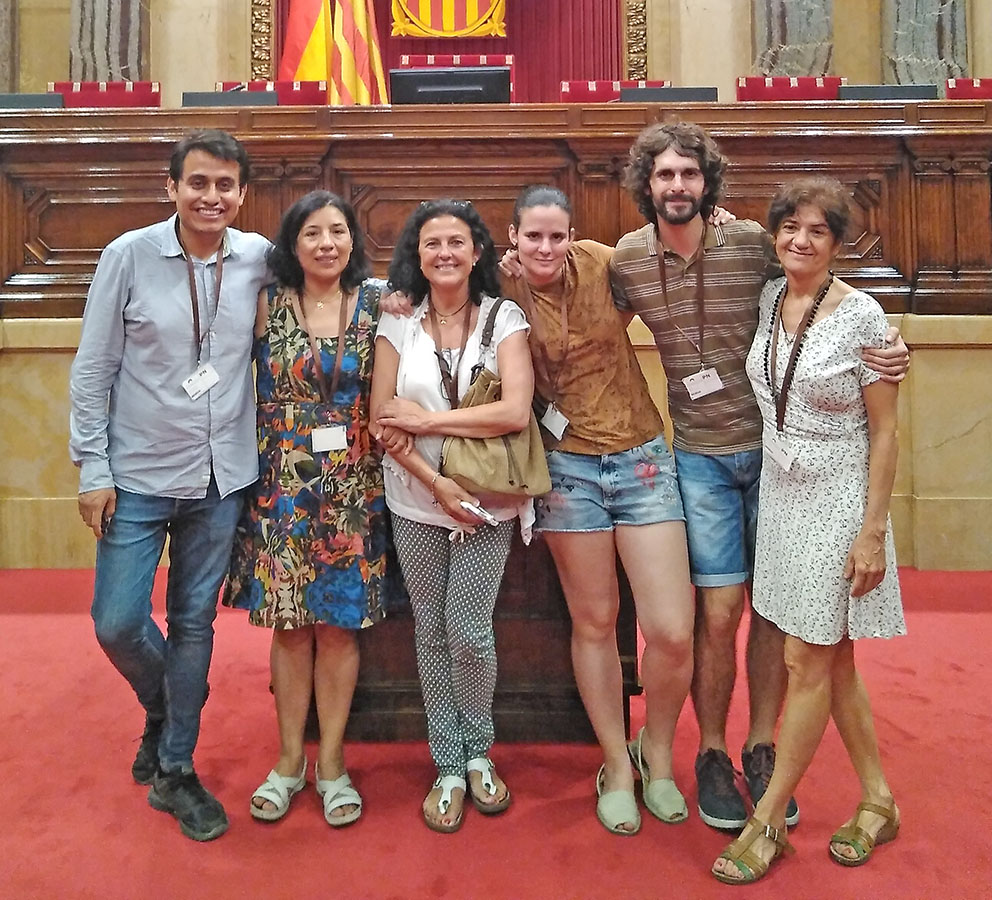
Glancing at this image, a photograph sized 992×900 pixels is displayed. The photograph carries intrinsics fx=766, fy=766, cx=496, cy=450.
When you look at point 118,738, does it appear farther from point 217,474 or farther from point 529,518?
point 529,518

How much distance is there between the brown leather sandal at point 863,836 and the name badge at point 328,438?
1508 millimetres

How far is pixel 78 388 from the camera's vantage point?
1818 millimetres

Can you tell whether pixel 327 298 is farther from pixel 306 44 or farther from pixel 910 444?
pixel 306 44

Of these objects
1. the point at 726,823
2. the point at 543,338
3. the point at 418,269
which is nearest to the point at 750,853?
the point at 726,823

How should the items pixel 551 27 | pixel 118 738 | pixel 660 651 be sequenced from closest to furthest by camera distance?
pixel 660 651 → pixel 118 738 → pixel 551 27

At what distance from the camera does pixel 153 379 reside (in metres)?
1.86

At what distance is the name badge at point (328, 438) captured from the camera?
6.22 ft

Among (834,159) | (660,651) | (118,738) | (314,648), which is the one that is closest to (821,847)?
(660,651)

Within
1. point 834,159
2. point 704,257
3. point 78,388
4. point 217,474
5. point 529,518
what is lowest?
point 529,518

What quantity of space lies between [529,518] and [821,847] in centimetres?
104

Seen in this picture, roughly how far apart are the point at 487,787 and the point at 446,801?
0.38 ft

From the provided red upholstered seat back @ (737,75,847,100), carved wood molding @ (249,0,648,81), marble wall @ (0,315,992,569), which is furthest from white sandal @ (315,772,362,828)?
carved wood molding @ (249,0,648,81)

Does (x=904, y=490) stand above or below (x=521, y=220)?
below

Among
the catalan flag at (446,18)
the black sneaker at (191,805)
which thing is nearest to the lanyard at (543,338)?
the black sneaker at (191,805)
